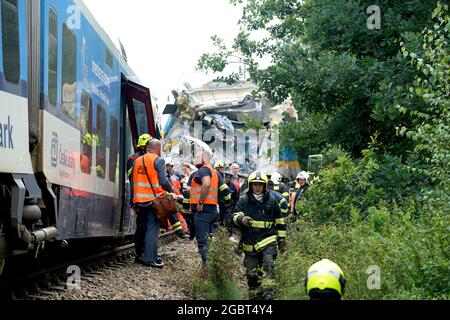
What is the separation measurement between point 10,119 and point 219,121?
122 ft

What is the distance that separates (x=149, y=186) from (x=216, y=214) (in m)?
1.08

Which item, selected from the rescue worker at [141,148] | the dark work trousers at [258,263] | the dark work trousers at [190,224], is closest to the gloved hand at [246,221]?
the dark work trousers at [258,263]

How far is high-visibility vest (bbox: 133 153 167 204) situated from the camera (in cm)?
1291

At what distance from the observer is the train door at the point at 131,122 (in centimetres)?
1458

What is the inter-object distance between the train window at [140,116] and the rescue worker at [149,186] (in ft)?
7.26

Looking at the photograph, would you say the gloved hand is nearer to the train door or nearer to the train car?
the train car

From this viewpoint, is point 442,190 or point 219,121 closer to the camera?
point 442,190

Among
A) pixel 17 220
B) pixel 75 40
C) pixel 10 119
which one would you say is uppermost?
pixel 75 40

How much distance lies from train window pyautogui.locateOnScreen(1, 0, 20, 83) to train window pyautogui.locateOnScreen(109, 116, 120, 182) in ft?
18.3

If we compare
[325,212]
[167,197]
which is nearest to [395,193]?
[325,212]

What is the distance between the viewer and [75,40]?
10.1 metres

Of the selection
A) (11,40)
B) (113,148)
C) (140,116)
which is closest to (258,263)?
(11,40)

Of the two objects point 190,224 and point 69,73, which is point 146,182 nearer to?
point 69,73
